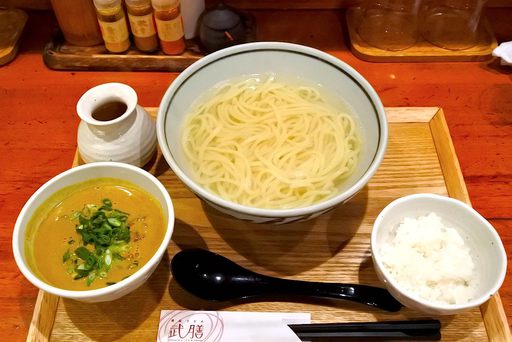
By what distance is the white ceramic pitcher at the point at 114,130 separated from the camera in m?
1.37

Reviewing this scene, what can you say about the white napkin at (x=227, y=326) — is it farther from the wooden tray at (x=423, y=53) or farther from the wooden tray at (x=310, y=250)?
the wooden tray at (x=423, y=53)

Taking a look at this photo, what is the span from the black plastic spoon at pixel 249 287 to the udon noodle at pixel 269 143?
0.69ft

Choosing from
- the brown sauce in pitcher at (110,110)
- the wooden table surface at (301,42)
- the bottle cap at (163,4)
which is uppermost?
the bottle cap at (163,4)

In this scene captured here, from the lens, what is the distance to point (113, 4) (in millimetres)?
1893

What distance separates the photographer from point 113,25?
1.94 meters

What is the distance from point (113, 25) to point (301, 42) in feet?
2.75

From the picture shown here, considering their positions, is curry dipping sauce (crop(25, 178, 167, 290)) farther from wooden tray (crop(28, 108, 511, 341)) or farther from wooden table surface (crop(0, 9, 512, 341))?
wooden table surface (crop(0, 9, 512, 341))

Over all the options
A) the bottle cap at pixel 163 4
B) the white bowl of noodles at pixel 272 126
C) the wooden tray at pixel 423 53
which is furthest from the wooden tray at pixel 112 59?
the wooden tray at pixel 423 53

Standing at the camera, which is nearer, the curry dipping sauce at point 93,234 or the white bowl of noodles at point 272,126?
the curry dipping sauce at point 93,234

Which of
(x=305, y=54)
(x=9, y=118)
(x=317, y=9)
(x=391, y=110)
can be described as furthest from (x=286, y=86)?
(x=9, y=118)

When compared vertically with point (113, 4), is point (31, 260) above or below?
below

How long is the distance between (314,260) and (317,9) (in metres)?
1.48

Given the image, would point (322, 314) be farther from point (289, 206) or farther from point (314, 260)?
point (289, 206)

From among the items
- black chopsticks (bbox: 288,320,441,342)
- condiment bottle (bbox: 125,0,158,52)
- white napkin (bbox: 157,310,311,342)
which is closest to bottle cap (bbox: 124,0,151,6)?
condiment bottle (bbox: 125,0,158,52)
